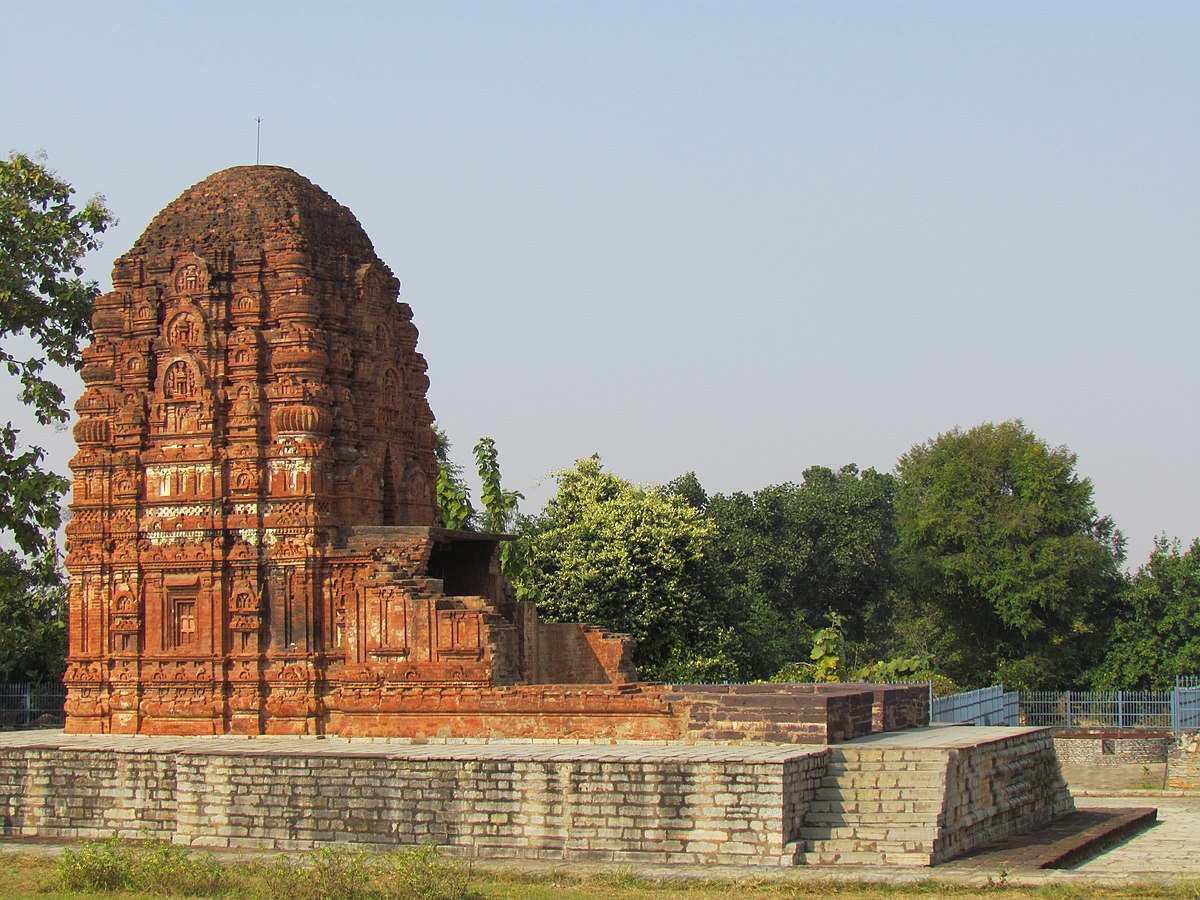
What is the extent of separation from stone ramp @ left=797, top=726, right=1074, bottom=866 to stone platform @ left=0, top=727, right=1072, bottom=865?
0.02 m

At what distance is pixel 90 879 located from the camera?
46.8 feet

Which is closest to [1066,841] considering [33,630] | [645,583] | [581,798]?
[581,798]

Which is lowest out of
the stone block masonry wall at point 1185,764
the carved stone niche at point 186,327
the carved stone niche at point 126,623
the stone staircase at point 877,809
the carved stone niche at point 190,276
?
the stone block masonry wall at point 1185,764

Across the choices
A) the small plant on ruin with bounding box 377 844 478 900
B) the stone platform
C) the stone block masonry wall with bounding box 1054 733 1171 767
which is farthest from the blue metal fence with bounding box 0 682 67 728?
the stone block masonry wall with bounding box 1054 733 1171 767

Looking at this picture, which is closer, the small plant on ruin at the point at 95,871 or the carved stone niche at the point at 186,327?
the small plant on ruin at the point at 95,871

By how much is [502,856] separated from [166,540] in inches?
283

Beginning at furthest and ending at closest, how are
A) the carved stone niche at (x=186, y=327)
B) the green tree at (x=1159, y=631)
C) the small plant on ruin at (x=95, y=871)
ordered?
the green tree at (x=1159, y=631)
the carved stone niche at (x=186, y=327)
the small plant on ruin at (x=95, y=871)

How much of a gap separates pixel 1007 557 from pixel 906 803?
24187mm

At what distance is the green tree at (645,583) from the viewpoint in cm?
3203

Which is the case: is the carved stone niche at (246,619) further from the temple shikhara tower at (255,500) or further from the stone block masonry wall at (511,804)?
the stone block masonry wall at (511,804)

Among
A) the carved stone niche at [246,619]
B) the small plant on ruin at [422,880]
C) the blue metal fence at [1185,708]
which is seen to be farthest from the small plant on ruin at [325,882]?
the blue metal fence at [1185,708]

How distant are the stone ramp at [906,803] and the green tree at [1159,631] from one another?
21310 millimetres

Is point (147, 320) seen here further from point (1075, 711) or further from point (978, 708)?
point (1075, 711)

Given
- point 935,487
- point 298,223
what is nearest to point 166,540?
point 298,223
